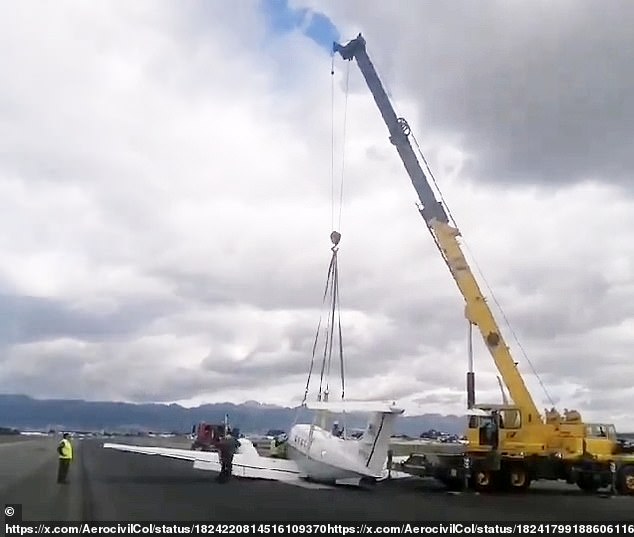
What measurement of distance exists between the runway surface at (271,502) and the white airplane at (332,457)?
71 centimetres

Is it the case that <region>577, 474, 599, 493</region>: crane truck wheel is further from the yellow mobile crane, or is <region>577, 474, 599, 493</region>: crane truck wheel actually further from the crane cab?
the crane cab

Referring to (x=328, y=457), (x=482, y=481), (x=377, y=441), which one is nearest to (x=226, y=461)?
(x=328, y=457)

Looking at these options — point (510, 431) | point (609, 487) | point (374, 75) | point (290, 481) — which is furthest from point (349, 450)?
point (374, 75)

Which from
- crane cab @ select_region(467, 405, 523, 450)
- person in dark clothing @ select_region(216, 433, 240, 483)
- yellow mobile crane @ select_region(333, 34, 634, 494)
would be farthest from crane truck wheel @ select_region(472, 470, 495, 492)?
person in dark clothing @ select_region(216, 433, 240, 483)

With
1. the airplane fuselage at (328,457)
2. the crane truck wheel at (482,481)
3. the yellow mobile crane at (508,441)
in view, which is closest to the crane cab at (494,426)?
the yellow mobile crane at (508,441)

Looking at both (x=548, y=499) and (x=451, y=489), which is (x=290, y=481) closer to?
(x=451, y=489)

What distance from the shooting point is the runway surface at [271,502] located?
1952 centimetres

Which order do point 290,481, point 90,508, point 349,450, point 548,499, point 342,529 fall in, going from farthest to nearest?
point 290,481 → point 349,450 → point 548,499 → point 90,508 → point 342,529

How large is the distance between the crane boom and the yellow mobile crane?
Result: 38 millimetres

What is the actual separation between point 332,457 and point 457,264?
8977 millimetres

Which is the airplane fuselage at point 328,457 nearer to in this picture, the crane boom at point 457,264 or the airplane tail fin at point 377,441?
the airplane tail fin at point 377,441

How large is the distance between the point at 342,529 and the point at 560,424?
17.8 meters

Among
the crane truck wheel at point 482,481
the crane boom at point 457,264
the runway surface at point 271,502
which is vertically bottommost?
the runway surface at point 271,502

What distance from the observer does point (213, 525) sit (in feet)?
56.9
